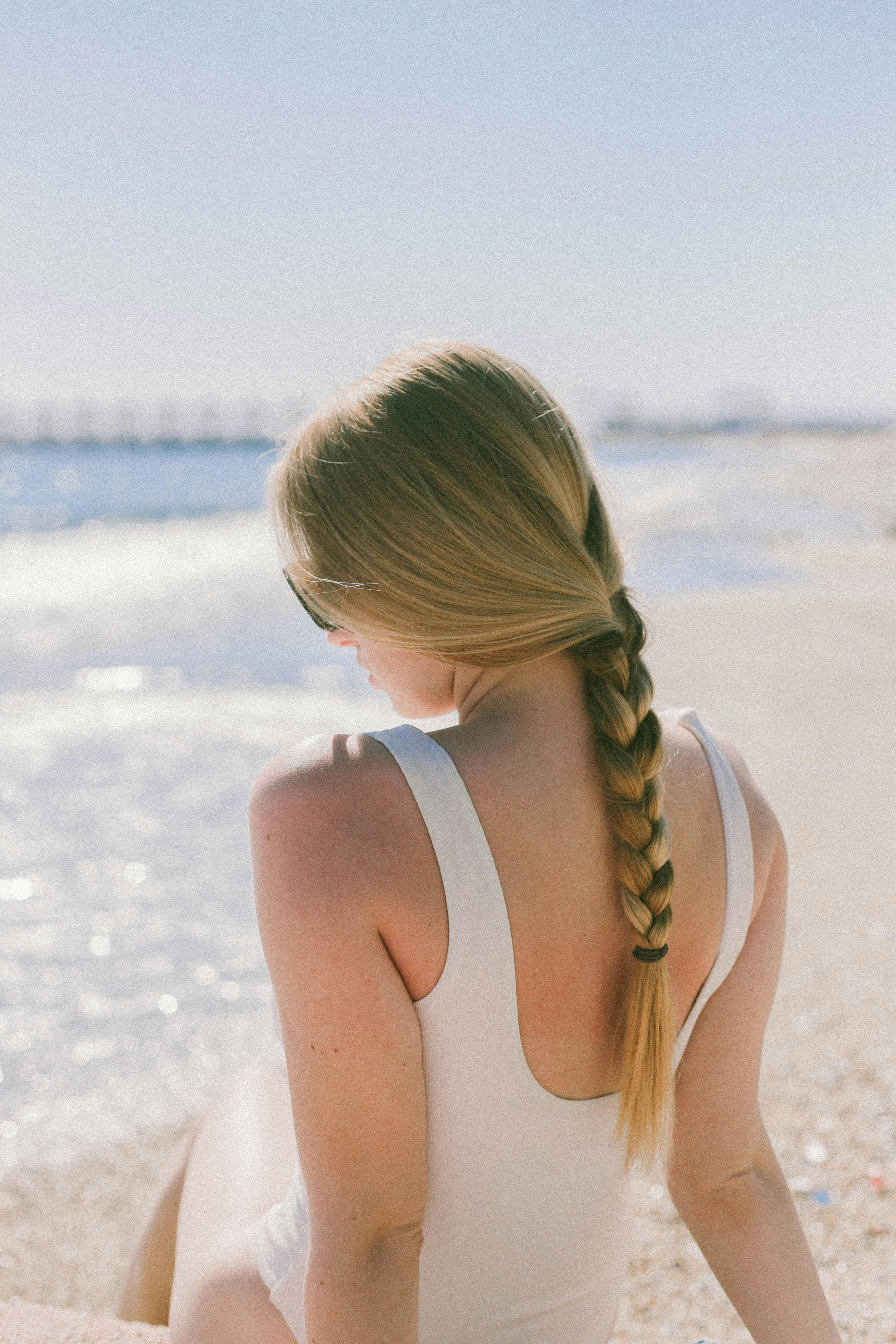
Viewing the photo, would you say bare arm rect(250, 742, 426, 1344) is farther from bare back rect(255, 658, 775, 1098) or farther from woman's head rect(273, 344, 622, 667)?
woman's head rect(273, 344, 622, 667)

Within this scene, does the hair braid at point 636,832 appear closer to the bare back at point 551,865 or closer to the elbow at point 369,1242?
the bare back at point 551,865

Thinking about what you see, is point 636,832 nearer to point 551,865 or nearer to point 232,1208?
point 551,865

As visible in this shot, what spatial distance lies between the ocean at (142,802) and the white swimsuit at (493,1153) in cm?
49

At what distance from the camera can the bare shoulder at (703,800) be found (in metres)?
1.22

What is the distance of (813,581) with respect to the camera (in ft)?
40.1

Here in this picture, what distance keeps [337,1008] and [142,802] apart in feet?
13.5

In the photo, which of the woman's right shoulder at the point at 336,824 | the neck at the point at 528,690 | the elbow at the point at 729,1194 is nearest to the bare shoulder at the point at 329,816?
the woman's right shoulder at the point at 336,824

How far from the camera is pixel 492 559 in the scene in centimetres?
107

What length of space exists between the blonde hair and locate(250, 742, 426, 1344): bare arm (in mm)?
236

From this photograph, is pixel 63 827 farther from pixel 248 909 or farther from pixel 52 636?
pixel 52 636

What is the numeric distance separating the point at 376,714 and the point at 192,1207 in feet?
16.4

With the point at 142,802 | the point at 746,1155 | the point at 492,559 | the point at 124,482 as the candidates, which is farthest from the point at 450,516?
the point at 124,482

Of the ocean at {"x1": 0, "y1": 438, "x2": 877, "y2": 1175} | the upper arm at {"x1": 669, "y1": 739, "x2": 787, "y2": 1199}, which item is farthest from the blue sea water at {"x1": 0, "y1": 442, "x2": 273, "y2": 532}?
the ocean at {"x1": 0, "y1": 438, "x2": 877, "y2": 1175}

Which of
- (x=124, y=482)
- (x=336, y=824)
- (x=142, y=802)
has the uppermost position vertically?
(x=336, y=824)
